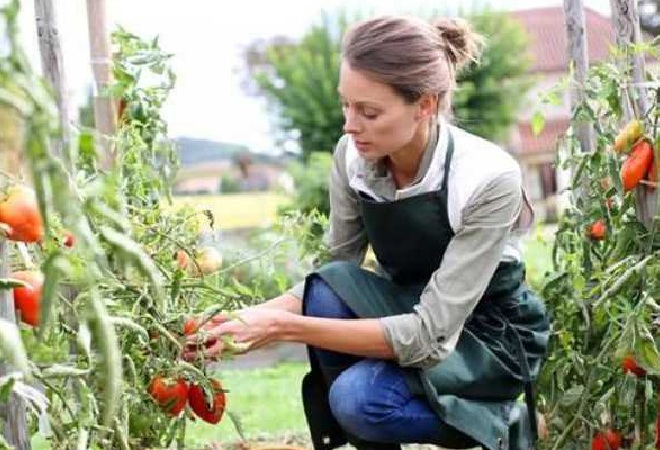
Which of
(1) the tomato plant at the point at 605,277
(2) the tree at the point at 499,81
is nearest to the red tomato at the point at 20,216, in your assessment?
(1) the tomato plant at the point at 605,277

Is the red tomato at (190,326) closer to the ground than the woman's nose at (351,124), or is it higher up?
closer to the ground

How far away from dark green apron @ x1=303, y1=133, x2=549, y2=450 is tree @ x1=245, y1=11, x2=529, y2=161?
30.4 ft

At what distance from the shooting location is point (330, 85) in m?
12.2

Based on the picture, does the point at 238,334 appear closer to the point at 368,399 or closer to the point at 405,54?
the point at 368,399

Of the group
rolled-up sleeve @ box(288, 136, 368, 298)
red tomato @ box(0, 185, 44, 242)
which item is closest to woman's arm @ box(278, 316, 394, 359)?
rolled-up sleeve @ box(288, 136, 368, 298)

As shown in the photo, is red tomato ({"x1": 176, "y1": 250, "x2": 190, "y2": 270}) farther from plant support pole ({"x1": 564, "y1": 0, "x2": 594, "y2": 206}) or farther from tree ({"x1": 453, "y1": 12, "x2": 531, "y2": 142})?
tree ({"x1": 453, "y1": 12, "x2": 531, "y2": 142})

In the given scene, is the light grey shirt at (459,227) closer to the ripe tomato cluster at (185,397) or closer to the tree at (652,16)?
the ripe tomato cluster at (185,397)

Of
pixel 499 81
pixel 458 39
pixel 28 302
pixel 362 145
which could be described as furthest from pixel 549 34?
pixel 28 302

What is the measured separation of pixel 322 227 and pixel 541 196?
16.4 metres

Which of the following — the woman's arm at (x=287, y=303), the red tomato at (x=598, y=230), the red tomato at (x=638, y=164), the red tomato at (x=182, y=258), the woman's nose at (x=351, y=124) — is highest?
the woman's nose at (x=351, y=124)

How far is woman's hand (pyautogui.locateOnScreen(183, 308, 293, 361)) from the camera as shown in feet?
6.14

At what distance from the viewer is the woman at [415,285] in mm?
1972

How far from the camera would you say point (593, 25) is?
58.6ft

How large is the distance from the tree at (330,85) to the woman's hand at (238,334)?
31.3ft
